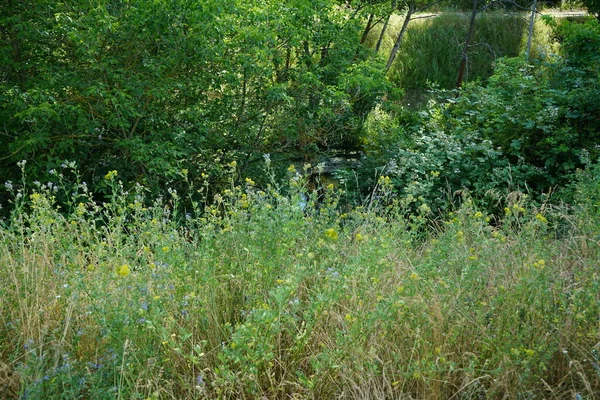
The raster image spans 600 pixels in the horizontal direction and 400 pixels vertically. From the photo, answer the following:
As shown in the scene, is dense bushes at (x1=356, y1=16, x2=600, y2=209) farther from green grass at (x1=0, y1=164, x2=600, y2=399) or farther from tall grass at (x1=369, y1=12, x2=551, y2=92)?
tall grass at (x1=369, y1=12, x2=551, y2=92)

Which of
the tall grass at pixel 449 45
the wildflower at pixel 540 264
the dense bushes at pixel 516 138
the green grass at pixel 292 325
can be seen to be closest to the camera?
the green grass at pixel 292 325

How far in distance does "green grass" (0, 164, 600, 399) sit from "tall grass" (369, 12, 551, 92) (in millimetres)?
9245

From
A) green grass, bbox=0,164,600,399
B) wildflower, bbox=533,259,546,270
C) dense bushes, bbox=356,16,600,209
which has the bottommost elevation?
dense bushes, bbox=356,16,600,209

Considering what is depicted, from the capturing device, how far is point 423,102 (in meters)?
11.9

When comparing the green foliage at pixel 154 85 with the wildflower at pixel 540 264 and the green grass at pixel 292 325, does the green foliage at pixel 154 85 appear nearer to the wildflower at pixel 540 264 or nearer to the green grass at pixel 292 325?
the green grass at pixel 292 325

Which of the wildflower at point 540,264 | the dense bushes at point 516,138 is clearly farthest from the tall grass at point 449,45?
the wildflower at point 540,264

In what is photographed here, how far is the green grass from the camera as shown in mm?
2654

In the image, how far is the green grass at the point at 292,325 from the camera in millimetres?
2654

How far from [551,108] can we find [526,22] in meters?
7.88

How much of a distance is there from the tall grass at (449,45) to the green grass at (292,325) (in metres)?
9.25

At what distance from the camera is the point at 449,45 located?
1370 cm

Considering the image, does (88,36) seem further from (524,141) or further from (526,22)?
(526,22)

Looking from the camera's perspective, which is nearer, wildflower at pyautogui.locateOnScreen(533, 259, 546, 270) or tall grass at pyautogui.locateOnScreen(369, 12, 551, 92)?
wildflower at pyautogui.locateOnScreen(533, 259, 546, 270)

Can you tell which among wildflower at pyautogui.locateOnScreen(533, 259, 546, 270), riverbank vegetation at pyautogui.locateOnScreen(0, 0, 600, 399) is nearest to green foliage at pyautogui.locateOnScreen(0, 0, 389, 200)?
riverbank vegetation at pyautogui.locateOnScreen(0, 0, 600, 399)
